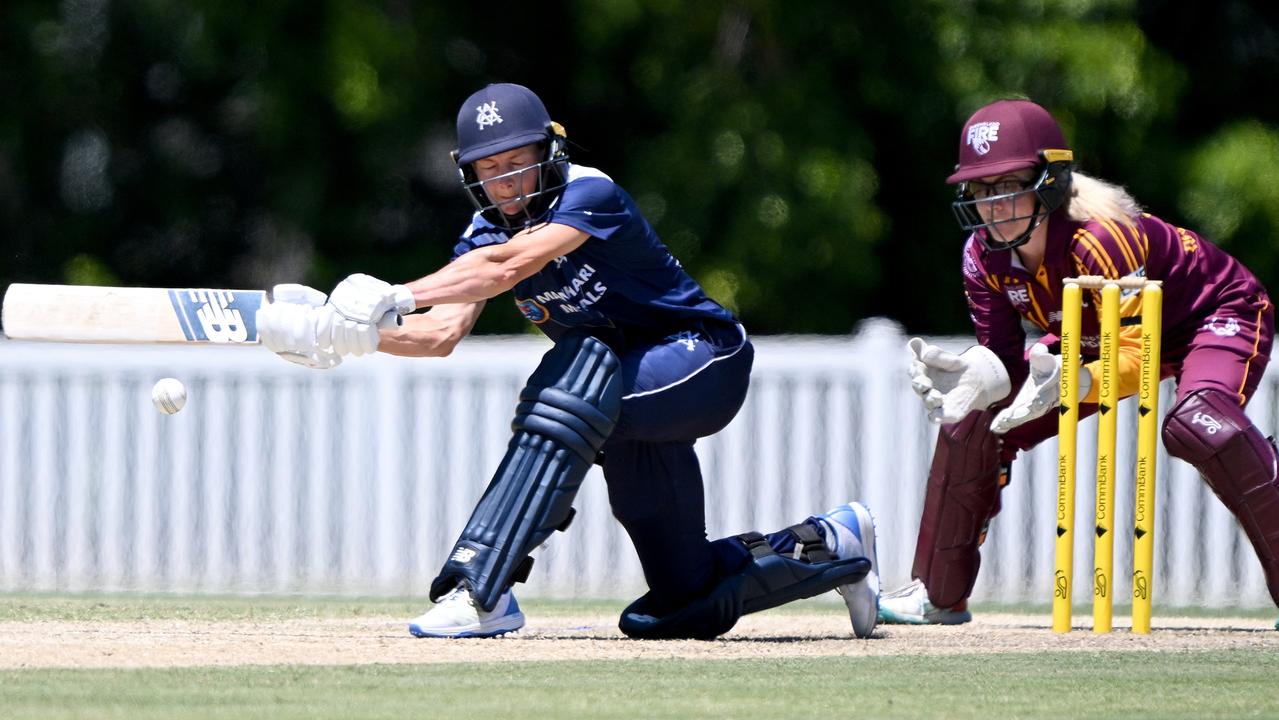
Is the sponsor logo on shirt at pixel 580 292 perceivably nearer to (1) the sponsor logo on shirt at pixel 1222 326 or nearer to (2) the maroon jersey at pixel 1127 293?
(2) the maroon jersey at pixel 1127 293

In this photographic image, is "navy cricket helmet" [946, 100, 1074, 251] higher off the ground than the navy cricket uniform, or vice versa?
"navy cricket helmet" [946, 100, 1074, 251]

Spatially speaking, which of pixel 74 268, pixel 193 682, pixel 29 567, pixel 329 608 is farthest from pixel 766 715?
pixel 74 268

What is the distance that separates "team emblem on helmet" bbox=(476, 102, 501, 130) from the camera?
5.20 meters

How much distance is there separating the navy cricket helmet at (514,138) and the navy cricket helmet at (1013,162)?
3.65 feet

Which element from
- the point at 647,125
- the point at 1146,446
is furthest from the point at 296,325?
the point at 647,125

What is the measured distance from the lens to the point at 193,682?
13.9 ft

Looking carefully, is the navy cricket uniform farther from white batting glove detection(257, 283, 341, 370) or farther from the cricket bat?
the cricket bat

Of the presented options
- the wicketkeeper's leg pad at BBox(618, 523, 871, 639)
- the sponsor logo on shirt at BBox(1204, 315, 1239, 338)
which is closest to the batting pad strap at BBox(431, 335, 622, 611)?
the wicketkeeper's leg pad at BBox(618, 523, 871, 639)

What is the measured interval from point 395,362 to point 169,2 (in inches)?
119

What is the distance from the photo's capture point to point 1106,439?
17.7ft

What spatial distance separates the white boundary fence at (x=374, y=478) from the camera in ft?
27.8

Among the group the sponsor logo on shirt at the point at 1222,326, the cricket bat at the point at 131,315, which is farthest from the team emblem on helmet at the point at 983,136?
the cricket bat at the point at 131,315

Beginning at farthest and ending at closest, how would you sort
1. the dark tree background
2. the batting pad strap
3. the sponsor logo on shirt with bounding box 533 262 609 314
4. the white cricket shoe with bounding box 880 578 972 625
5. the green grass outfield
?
the dark tree background
the white cricket shoe with bounding box 880 578 972 625
the sponsor logo on shirt with bounding box 533 262 609 314
the batting pad strap
the green grass outfield

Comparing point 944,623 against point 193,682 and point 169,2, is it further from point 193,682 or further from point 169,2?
point 169,2
